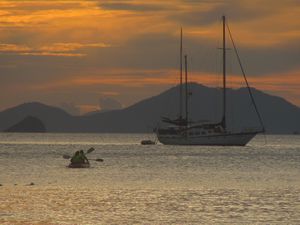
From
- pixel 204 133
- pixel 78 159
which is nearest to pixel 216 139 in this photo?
pixel 204 133

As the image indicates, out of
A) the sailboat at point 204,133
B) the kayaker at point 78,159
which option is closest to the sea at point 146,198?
the kayaker at point 78,159

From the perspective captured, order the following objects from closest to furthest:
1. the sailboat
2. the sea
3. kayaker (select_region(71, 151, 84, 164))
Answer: the sea, kayaker (select_region(71, 151, 84, 164)), the sailboat

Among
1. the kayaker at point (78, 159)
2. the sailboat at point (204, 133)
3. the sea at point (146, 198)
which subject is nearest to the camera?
the sea at point (146, 198)

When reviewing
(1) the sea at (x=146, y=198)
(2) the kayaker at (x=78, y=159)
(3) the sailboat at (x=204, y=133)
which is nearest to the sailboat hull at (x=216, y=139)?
(3) the sailboat at (x=204, y=133)

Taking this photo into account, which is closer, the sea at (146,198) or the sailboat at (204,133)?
the sea at (146,198)

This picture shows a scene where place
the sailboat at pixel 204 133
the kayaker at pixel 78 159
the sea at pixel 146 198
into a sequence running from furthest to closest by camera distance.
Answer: the sailboat at pixel 204 133
the kayaker at pixel 78 159
the sea at pixel 146 198

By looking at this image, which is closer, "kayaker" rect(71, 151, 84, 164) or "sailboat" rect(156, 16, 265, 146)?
"kayaker" rect(71, 151, 84, 164)

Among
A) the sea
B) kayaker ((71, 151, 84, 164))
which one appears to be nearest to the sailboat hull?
kayaker ((71, 151, 84, 164))

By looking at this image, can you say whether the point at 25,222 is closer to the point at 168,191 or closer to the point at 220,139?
the point at 168,191

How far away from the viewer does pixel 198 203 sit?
192ft

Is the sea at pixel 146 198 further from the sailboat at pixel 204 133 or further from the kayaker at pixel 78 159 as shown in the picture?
the sailboat at pixel 204 133

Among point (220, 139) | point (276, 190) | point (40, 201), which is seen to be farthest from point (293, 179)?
point (220, 139)

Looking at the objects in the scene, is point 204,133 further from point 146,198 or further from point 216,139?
point 146,198

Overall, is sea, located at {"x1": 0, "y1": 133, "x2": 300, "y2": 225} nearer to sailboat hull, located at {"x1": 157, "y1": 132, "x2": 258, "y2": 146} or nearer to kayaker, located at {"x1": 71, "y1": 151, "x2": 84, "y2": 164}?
kayaker, located at {"x1": 71, "y1": 151, "x2": 84, "y2": 164}
